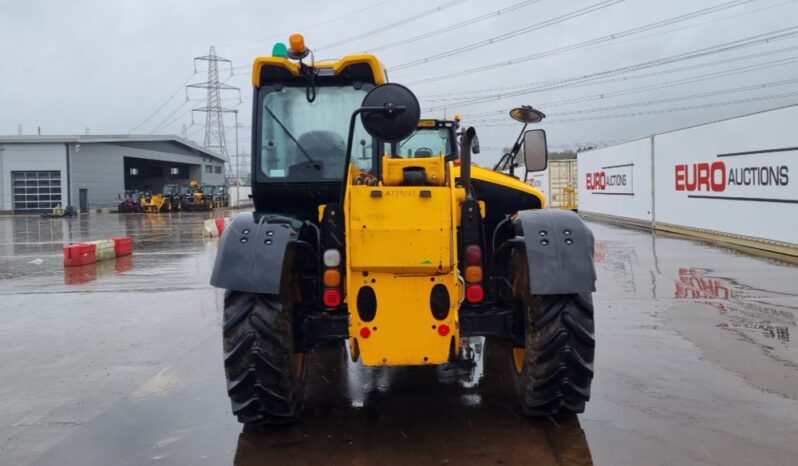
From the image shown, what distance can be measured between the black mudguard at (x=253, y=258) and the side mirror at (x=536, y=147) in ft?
7.79

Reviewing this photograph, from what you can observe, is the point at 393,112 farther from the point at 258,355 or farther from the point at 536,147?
the point at 536,147

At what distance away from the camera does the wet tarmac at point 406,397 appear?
4348mm

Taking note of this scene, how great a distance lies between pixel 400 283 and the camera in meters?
4.15

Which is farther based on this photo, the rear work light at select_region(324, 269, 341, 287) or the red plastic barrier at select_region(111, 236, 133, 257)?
the red plastic barrier at select_region(111, 236, 133, 257)

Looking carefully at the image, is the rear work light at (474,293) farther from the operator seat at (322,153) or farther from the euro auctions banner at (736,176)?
the euro auctions banner at (736,176)

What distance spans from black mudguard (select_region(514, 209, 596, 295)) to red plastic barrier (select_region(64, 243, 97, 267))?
44.9 ft

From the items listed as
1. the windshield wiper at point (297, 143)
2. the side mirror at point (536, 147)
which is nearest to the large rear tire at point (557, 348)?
the side mirror at point (536, 147)

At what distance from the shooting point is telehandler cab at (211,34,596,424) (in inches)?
161

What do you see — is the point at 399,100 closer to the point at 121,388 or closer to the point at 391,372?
the point at 391,372

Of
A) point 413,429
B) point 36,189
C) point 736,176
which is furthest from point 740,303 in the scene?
point 36,189

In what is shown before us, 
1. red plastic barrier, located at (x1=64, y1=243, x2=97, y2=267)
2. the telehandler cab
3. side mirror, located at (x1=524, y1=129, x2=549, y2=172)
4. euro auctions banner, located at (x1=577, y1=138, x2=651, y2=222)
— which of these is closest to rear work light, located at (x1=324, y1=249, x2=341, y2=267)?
the telehandler cab

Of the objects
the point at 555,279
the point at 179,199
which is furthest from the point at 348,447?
the point at 179,199

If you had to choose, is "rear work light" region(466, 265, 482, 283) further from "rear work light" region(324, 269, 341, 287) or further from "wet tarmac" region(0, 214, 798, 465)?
"wet tarmac" region(0, 214, 798, 465)

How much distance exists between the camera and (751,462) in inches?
159
